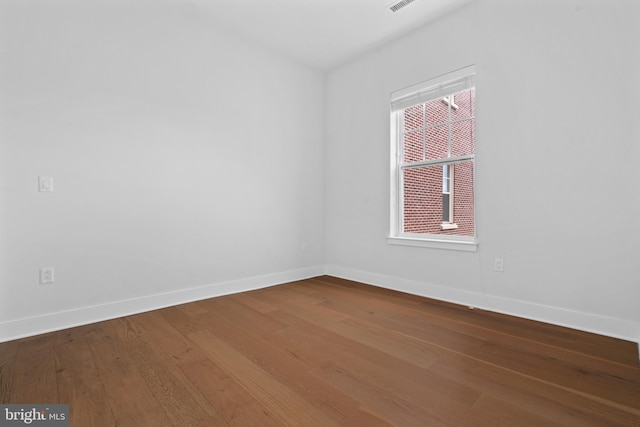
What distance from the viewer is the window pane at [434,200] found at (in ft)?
9.74

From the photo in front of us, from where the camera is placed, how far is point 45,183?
2277mm

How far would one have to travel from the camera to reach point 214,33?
3.18 metres

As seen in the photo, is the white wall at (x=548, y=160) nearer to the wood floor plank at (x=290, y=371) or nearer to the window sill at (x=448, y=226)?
the window sill at (x=448, y=226)

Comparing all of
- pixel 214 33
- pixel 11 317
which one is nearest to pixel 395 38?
pixel 214 33

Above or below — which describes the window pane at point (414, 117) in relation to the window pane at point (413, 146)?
above

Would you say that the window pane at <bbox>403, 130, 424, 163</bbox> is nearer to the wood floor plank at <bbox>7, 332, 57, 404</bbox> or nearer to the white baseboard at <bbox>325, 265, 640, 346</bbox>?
the white baseboard at <bbox>325, 265, 640, 346</bbox>

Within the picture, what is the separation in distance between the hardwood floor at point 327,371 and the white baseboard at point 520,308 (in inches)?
3.7

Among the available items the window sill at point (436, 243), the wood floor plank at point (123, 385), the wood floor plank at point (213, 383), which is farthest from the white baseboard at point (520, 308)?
the wood floor plank at point (123, 385)

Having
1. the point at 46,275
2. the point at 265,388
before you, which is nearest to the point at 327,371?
the point at 265,388

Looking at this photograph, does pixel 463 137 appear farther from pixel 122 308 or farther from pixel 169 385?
pixel 122 308

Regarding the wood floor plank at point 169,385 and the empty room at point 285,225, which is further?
the empty room at point 285,225

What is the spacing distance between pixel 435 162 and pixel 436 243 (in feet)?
2.83

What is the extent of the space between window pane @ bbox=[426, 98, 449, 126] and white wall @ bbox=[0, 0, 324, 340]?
1727 millimetres

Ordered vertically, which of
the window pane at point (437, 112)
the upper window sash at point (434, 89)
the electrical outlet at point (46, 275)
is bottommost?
the electrical outlet at point (46, 275)
